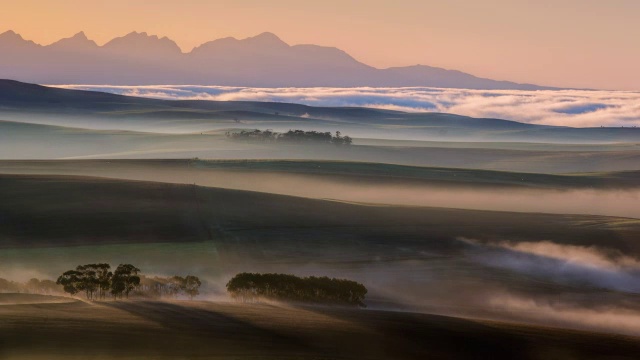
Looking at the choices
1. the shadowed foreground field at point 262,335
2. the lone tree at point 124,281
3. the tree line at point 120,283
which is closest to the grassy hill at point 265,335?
the shadowed foreground field at point 262,335

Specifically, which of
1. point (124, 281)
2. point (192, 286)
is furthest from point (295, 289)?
point (124, 281)

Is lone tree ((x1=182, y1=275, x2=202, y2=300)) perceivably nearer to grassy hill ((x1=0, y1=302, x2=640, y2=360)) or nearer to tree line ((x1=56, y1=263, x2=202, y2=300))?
tree line ((x1=56, y1=263, x2=202, y2=300))

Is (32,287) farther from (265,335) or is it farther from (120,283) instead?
(265,335)

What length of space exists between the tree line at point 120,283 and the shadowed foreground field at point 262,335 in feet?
10.2

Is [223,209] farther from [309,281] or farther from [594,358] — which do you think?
[594,358]

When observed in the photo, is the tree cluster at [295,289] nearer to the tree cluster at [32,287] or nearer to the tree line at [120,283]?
the tree line at [120,283]

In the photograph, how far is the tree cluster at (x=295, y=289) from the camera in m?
54.2

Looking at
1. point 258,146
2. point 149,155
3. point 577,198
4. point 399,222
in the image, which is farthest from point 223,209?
point 258,146

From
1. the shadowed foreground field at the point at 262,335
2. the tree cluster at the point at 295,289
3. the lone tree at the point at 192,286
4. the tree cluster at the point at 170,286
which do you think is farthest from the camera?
the lone tree at the point at 192,286

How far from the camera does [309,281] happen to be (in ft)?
187

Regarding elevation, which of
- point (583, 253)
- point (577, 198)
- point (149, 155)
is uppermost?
point (149, 155)

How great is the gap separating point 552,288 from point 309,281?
11676mm

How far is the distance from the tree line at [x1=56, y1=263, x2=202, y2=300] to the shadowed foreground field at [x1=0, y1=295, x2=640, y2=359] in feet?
10.2

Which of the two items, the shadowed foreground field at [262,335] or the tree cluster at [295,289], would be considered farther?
the tree cluster at [295,289]
